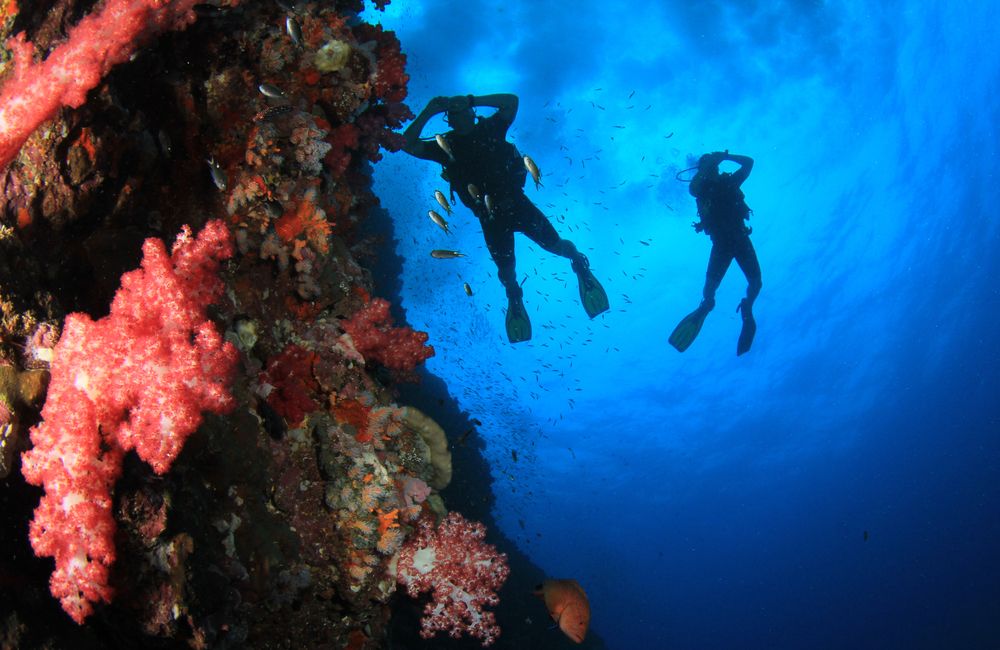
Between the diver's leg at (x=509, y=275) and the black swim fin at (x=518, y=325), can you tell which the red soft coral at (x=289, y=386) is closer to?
the diver's leg at (x=509, y=275)

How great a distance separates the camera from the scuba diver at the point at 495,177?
8727 millimetres

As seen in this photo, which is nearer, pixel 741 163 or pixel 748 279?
pixel 741 163

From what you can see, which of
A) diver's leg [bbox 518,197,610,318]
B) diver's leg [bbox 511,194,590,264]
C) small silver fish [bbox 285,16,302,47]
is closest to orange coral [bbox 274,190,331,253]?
small silver fish [bbox 285,16,302,47]

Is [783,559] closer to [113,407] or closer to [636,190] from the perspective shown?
[636,190]

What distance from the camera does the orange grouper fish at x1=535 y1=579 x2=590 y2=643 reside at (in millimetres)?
5086

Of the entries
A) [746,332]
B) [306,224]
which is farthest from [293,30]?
[746,332]

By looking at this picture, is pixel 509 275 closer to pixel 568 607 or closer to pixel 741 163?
pixel 741 163

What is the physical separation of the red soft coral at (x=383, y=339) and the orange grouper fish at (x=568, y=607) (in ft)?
9.42

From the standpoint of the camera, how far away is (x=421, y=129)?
8.32 m

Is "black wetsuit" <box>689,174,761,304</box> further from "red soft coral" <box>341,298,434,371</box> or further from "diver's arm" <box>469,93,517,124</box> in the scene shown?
"red soft coral" <box>341,298,434,371</box>

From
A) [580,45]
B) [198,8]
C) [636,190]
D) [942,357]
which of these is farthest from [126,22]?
[942,357]

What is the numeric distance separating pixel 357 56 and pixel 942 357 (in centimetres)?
5651

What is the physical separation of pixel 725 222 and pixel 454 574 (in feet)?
45.7

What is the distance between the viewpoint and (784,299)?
1398 inches
